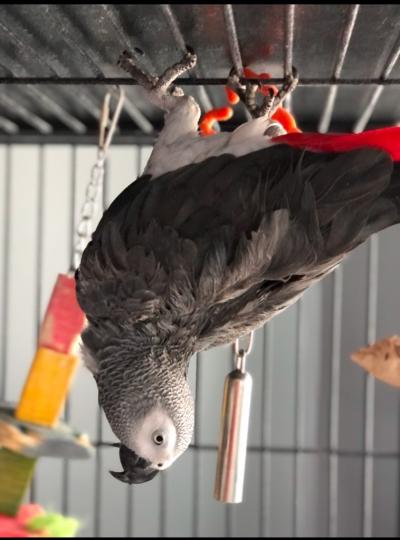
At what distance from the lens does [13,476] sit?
775 millimetres

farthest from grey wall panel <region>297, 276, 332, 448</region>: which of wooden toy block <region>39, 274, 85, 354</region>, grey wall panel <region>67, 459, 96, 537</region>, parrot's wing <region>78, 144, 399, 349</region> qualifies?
parrot's wing <region>78, 144, 399, 349</region>

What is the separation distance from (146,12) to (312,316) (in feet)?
4.39

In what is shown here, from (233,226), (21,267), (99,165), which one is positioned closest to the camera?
(233,226)

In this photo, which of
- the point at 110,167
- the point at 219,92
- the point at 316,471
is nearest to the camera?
the point at 219,92

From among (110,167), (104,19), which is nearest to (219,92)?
(104,19)

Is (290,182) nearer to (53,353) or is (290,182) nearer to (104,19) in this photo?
(104,19)

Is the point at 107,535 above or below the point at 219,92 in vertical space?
below

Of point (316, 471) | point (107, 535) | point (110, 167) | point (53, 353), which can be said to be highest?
point (110, 167)

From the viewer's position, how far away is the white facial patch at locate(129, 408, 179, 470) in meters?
0.67

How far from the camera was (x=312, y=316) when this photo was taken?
6.23 feet

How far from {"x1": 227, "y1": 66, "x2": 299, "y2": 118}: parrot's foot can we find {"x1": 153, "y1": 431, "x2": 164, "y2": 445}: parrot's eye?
0.32m

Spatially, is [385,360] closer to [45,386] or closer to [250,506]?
[45,386]

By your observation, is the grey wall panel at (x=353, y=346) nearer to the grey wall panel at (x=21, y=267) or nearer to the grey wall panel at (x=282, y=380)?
the grey wall panel at (x=282, y=380)

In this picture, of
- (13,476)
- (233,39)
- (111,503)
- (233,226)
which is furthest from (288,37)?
(111,503)
